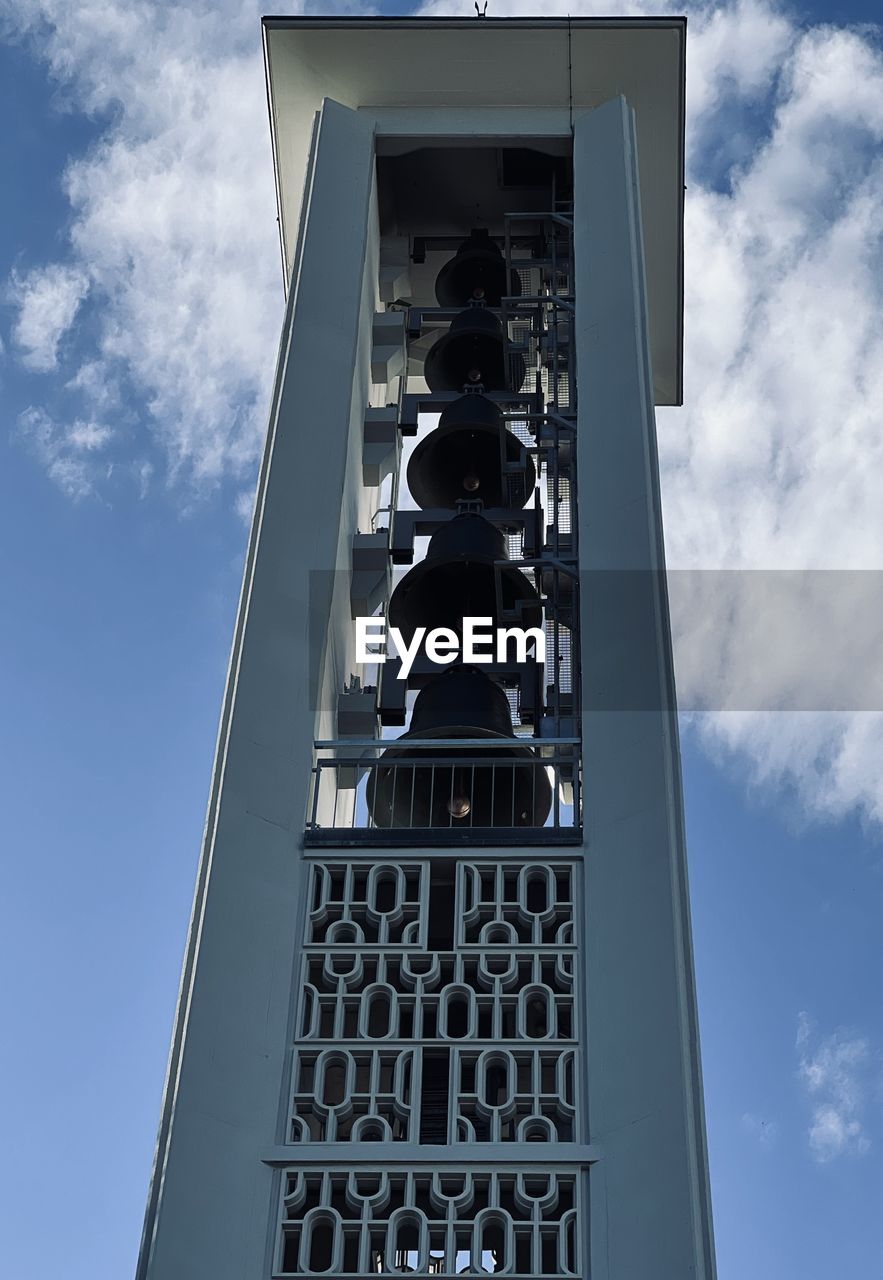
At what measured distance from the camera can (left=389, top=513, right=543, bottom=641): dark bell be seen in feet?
40.6

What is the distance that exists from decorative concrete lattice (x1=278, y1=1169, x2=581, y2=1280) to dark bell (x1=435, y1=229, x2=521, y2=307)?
7.91 m

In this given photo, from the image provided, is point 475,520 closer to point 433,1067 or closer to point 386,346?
point 386,346

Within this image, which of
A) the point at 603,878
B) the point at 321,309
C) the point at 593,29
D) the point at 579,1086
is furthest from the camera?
the point at 593,29

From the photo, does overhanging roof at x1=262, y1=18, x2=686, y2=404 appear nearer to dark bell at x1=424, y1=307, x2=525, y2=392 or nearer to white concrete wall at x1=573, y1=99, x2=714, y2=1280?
dark bell at x1=424, y1=307, x2=525, y2=392

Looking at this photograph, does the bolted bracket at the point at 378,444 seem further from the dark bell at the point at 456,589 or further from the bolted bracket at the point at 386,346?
the dark bell at the point at 456,589

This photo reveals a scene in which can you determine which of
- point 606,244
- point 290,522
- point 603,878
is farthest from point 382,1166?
point 606,244

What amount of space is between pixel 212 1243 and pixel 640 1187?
5.84 feet

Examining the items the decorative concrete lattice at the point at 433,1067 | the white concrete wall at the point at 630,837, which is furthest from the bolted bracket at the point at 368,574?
the decorative concrete lattice at the point at 433,1067

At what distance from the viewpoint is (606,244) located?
46.5 ft

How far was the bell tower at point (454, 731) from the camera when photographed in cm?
911

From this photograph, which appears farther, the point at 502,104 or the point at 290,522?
the point at 502,104

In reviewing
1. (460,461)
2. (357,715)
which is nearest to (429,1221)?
(357,715)

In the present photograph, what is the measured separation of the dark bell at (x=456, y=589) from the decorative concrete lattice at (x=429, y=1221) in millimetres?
3943

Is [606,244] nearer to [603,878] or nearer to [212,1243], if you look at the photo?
[603,878]
